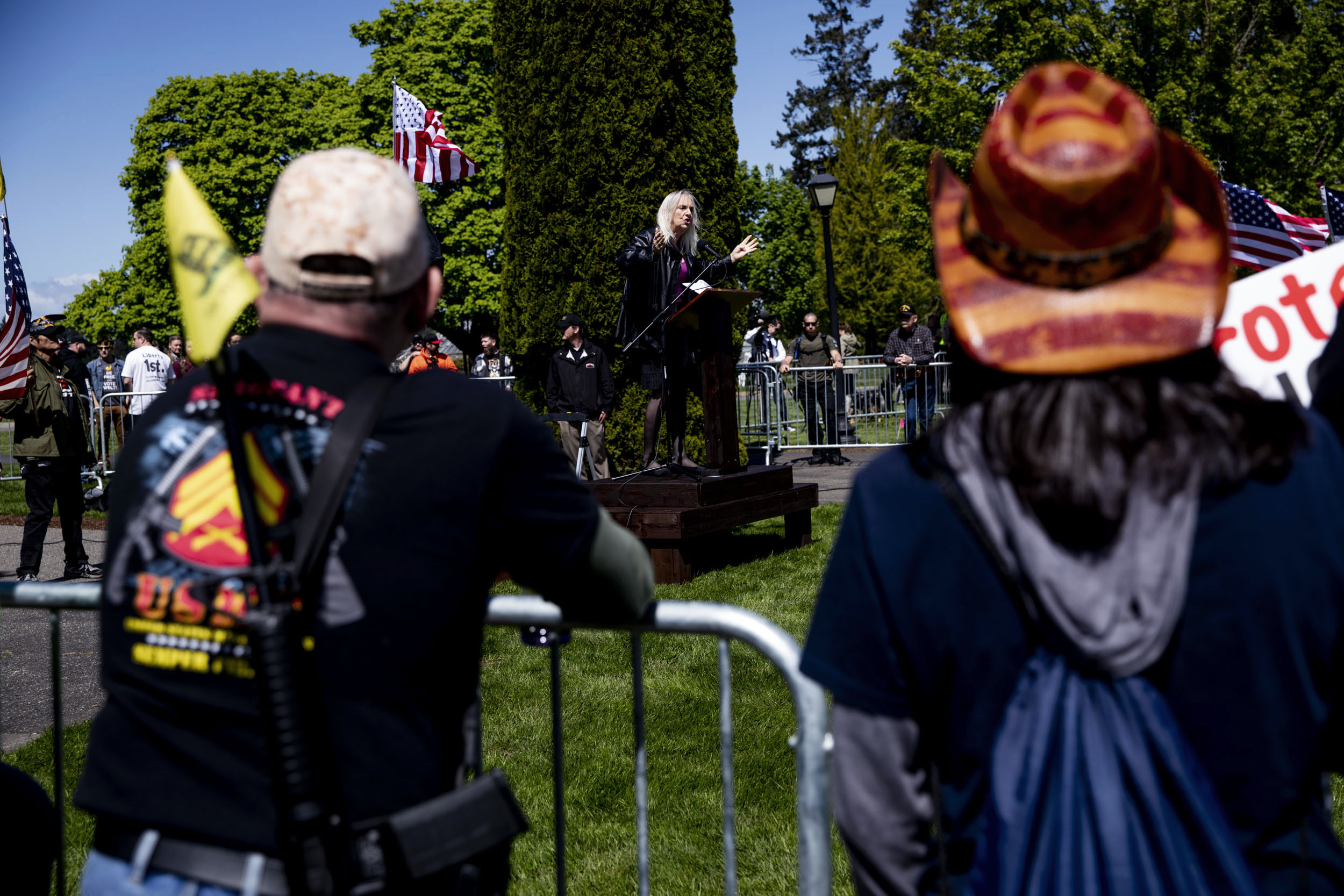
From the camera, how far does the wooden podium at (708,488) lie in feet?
25.1

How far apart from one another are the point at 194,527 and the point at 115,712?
11.4 inches

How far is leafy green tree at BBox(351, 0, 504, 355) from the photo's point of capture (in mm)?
39094

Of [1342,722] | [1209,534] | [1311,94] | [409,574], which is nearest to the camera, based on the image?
[1209,534]

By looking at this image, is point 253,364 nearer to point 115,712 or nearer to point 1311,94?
point 115,712

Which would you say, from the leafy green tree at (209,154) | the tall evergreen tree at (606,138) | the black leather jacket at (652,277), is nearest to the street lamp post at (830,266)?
the tall evergreen tree at (606,138)

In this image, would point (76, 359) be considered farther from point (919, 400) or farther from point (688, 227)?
point (919, 400)

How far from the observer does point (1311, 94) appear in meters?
23.8

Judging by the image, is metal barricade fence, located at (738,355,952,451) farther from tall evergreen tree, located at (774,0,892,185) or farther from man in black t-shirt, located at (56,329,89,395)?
tall evergreen tree, located at (774,0,892,185)

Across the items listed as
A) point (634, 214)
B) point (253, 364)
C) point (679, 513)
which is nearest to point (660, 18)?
point (634, 214)

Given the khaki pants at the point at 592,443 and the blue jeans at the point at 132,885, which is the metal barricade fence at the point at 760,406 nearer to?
the khaki pants at the point at 592,443

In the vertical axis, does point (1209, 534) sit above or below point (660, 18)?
below

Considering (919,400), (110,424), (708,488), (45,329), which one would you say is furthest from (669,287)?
(110,424)

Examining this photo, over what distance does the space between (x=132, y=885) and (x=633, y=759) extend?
132 inches

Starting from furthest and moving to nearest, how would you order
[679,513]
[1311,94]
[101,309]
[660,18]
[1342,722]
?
[101,309] → [1311,94] → [660,18] → [679,513] → [1342,722]
